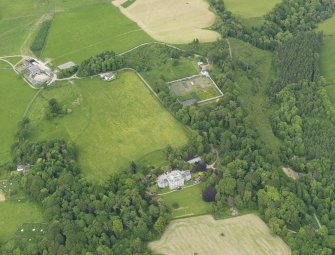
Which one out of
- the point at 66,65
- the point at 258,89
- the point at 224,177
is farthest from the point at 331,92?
the point at 66,65

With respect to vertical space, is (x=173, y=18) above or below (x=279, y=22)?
above

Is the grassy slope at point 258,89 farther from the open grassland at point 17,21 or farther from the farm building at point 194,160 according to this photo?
the open grassland at point 17,21

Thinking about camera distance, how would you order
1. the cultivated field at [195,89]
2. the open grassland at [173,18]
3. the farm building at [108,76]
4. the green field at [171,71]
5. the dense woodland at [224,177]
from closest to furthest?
the dense woodland at [224,177]
the cultivated field at [195,89]
the farm building at [108,76]
the green field at [171,71]
the open grassland at [173,18]

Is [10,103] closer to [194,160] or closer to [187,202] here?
[194,160]

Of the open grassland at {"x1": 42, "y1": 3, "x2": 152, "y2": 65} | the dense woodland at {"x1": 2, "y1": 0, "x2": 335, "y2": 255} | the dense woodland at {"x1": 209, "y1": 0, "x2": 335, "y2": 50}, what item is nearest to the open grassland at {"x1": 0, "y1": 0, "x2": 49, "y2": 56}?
the open grassland at {"x1": 42, "y1": 3, "x2": 152, "y2": 65}

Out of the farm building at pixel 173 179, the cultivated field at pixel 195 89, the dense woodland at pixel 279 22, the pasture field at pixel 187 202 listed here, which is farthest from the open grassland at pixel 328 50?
the pasture field at pixel 187 202

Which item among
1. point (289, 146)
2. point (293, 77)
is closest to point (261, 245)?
point (289, 146)
